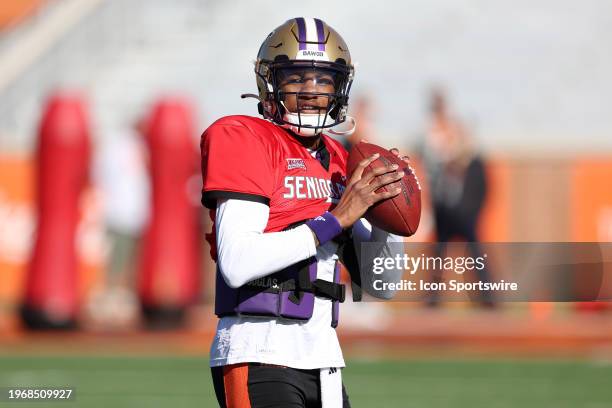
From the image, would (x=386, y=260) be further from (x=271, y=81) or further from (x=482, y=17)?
(x=482, y=17)

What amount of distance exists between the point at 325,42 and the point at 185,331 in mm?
7807

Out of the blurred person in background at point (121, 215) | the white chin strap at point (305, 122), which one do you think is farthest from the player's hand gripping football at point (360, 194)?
the blurred person in background at point (121, 215)

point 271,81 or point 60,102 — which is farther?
point 60,102

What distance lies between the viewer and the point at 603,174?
12.5m

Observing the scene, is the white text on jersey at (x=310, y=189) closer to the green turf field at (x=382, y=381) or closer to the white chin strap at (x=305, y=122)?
the white chin strap at (x=305, y=122)

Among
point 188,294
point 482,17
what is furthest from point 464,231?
point 482,17

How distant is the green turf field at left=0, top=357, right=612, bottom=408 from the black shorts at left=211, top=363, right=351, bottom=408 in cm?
395

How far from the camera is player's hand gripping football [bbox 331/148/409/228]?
3.51 m

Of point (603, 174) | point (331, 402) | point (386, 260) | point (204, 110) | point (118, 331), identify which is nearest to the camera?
point (331, 402)

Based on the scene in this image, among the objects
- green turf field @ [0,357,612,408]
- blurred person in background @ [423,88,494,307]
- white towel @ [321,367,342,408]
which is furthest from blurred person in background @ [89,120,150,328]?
white towel @ [321,367,342,408]

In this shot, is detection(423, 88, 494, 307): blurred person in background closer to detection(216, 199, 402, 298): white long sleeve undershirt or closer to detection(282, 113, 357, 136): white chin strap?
detection(282, 113, 357, 136): white chin strap

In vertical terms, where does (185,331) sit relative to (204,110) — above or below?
below

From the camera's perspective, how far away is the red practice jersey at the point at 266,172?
3506 millimetres

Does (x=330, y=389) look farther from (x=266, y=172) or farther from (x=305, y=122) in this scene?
(x=305, y=122)
